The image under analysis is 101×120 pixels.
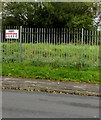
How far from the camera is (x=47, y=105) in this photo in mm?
7461

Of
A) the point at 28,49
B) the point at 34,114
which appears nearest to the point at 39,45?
the point at 28,49

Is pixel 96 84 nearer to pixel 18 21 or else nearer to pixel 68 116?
pixel 68 116

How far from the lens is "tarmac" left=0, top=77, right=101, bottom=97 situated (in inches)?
394

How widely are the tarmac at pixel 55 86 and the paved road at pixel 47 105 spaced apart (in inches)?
28.2

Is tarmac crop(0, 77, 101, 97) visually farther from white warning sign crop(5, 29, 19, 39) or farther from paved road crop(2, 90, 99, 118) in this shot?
white warning sign crop(5, 29, 19, 39)

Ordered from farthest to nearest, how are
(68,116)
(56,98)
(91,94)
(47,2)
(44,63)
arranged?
(47,2) → (44,63) → (91,94) → (56,98) → (68,116)

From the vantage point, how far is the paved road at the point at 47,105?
6.46 meters

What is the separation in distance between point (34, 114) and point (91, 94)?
12.3 ft

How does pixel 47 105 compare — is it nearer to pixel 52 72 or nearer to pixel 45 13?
pixel 52 72

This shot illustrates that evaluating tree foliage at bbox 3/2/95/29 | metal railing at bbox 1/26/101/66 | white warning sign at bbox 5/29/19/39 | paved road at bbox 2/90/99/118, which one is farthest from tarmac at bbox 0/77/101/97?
tree foliage at bbox 3/2/95/29

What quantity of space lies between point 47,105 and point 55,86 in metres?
3.48

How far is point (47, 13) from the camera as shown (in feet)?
120

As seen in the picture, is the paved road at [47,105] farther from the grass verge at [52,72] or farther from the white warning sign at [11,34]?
the white warning sign at [11,34]

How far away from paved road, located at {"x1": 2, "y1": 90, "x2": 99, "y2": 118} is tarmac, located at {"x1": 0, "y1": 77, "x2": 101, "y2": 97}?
2.35 ft
